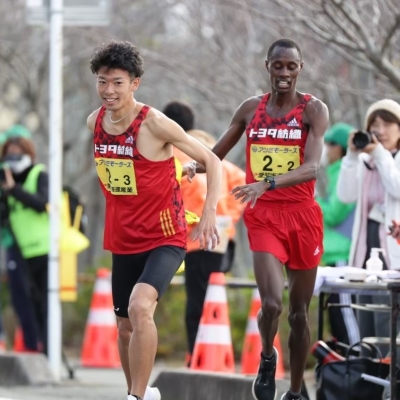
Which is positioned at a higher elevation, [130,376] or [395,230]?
[395,230]

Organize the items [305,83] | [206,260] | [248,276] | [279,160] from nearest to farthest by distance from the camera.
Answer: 1. [279,160]
2. [206,260]
3. [305,83]
4. [248,276]

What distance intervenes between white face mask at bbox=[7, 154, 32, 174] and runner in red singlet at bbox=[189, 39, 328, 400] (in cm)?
480

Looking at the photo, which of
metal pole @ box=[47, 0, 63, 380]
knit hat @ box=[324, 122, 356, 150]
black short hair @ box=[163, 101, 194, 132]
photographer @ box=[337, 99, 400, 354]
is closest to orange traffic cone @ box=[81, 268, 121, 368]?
metal pole @ box=[47, 0, 63, 380]

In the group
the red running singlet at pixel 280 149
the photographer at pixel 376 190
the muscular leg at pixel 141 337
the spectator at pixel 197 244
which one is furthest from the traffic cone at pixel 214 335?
the muscular leg at pixel 141 337

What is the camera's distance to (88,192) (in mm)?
22469

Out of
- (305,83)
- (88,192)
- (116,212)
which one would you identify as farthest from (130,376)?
(88,192)

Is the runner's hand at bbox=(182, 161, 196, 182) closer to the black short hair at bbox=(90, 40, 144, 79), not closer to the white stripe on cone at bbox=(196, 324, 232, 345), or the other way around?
the black short hair at bbox=(90, 40, 144, 79)

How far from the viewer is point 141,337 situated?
771cm

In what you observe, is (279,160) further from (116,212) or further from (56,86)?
(56,86)

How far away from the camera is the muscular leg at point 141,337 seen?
7711 mm

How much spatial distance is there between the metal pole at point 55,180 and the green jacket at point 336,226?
2.43 metres

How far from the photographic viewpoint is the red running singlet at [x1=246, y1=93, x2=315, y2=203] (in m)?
8.48

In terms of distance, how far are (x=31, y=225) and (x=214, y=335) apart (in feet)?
8.85

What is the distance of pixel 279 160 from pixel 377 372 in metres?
1.51
